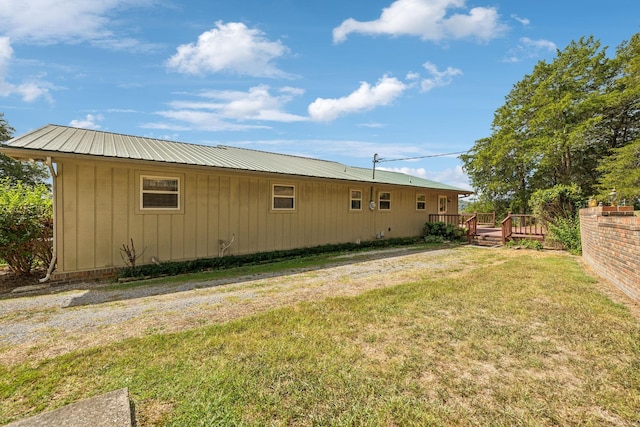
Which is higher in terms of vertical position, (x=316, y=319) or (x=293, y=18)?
(x=293, y=18)

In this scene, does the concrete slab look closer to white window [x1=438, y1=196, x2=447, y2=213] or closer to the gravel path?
the gravel path

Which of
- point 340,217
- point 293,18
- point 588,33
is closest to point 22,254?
point 340,217

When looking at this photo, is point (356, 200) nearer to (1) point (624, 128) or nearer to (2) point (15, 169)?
(1) point (624, 128)

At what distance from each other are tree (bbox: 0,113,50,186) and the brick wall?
29.3m

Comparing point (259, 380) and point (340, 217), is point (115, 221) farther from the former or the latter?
point (340, 217)

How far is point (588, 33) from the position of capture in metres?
19.9

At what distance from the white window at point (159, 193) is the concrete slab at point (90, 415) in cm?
576

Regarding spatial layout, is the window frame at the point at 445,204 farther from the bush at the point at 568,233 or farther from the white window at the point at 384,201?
the bush at the point at 568,233

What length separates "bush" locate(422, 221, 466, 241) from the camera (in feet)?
44.9

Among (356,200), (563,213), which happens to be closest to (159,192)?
(356,200)

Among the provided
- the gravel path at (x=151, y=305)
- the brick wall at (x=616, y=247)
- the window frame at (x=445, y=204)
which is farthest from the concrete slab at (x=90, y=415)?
the window frame at (x=445, y=204)

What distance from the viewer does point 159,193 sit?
23.6ft

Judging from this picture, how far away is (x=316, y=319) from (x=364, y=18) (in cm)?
1047

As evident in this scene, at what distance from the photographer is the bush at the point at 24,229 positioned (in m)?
5.89
